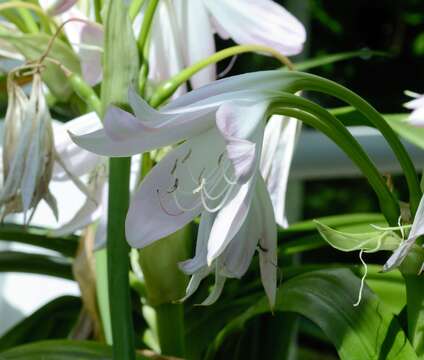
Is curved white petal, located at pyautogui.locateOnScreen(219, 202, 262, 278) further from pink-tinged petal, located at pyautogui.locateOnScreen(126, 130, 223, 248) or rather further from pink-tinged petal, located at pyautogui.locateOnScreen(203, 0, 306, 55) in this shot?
pink-tinged petal, located at pyautogui.locateOnScreen(203, 0, 306, 55)

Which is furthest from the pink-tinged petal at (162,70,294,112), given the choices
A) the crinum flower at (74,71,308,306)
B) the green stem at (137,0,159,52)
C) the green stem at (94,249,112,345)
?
the green stem at (94,249,112,345)

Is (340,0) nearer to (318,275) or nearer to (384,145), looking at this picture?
(384,145)

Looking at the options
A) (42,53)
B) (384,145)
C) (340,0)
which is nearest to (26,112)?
(42,53)

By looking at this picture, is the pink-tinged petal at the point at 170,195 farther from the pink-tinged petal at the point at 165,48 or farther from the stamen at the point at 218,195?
the pink-tinged petal at the point at 165,48

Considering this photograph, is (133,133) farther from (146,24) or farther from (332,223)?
(332,223)

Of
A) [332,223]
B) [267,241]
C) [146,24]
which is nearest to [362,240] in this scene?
[267,241]
